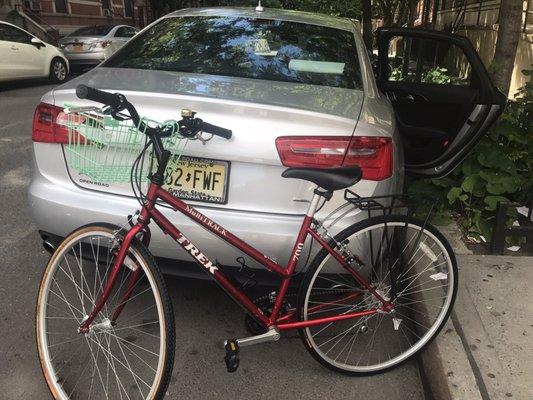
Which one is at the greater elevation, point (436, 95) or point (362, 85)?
point (362, 85)

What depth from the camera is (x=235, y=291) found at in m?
2.33

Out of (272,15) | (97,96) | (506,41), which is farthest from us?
(506,41)

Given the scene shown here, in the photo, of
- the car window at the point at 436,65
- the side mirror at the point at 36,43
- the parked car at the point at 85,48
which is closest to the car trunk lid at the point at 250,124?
the car window at the point at 436,65

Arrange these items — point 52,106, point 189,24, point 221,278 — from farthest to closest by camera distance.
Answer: point 189,24, point 52,106, point 221,278

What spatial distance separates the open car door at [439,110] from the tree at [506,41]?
328mm

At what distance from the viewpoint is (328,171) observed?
6.95ft

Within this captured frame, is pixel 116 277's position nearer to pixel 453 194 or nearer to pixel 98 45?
pixel 453 194

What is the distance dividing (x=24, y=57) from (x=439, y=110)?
9508 mm

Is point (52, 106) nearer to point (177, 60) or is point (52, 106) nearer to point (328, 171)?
point (177, 60)

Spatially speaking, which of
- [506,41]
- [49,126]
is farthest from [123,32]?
[49,126]

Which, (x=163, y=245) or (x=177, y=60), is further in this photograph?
(x=177, y=60)

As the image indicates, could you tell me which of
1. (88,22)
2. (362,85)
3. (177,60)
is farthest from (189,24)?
(88,22)

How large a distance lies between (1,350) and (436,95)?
149 inches

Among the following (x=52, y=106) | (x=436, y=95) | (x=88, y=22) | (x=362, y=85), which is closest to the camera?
(x=52, y=106)
